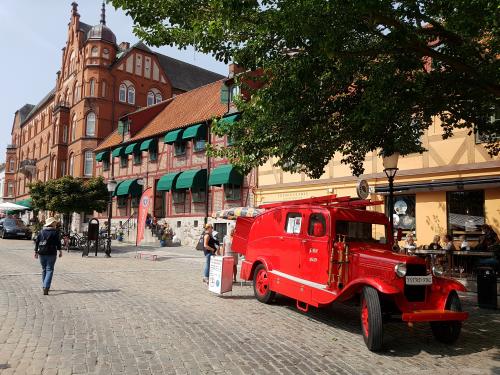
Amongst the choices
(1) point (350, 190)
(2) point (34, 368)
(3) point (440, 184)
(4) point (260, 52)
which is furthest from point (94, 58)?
(2) point (34, 368)

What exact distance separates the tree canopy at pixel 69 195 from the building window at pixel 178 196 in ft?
17.6

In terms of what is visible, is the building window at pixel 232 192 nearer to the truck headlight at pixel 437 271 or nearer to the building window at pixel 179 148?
the building window at pixel 179 148

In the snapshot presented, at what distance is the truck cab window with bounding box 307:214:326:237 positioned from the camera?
25.5ft

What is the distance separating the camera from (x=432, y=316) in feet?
20.4

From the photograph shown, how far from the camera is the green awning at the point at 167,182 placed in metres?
29.2

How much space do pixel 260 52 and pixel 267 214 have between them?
3.66 m

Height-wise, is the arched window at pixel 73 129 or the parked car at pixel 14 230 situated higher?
the arched window at pixel 73 129

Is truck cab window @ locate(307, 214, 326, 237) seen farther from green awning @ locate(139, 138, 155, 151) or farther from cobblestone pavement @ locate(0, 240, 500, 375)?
green awning @ locate(139, 138, 155, 151)

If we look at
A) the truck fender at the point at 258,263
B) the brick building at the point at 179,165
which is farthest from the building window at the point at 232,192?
the truck fender at the point at 258,263

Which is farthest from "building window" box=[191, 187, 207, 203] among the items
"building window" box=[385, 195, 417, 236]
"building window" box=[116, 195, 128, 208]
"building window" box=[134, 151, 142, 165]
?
"building window" box=[385, 195, 417, 236]

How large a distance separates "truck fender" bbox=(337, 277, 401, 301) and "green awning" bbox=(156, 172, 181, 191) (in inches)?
910

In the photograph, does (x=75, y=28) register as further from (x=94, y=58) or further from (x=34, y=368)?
(x=34, y=368)

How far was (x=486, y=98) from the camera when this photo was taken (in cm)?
845

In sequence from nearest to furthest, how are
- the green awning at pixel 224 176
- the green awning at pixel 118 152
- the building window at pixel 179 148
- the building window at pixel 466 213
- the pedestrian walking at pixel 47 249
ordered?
the pedestrian walking at pixel 47 249 < the building window at pixel 466 213 < the green awning at pixel 224 176 < the building window at pixel 179 148 < the green awning at pixel 118 152
